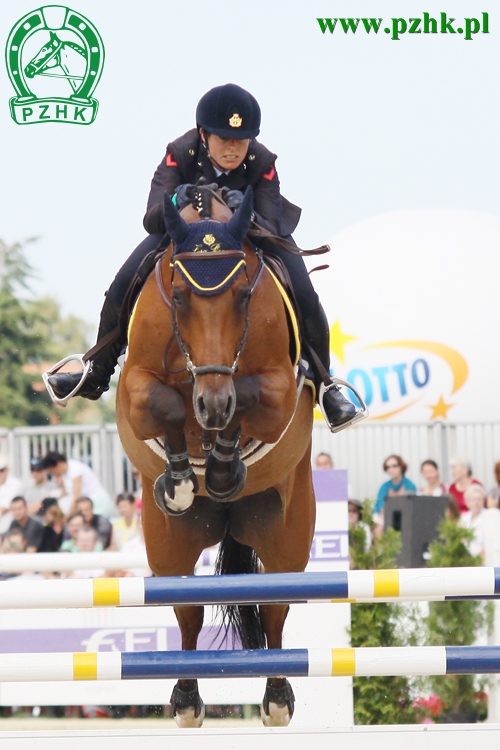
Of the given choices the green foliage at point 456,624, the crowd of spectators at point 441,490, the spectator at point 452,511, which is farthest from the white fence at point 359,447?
the green foliage at point 456,624

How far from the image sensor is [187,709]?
210 inches

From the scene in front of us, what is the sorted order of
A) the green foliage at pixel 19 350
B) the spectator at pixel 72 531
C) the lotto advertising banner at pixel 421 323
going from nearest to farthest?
the spectator at pixel 72 531 → the lotto advertising banner at pixel 421 323 → the green foliage at pixel 19 350

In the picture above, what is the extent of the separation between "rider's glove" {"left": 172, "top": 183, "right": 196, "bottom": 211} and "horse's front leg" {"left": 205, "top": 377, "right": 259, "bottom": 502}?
80cm

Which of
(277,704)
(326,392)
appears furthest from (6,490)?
(326,392)

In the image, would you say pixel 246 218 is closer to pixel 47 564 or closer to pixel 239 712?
pixel 47 564

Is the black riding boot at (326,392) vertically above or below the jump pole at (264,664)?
above

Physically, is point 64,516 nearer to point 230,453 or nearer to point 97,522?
point 97,522

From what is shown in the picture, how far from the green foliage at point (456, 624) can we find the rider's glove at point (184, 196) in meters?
4.21

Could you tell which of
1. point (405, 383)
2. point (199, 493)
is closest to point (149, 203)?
point (199, 493)

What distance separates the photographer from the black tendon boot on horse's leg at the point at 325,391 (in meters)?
5.22

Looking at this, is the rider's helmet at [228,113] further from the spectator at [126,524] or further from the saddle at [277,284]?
the spectator at [126,524]

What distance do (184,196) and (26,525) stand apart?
5.84m

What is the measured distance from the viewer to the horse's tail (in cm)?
564

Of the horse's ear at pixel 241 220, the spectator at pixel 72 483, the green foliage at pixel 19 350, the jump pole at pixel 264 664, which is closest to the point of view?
the jump pole at pixel 264 664
